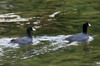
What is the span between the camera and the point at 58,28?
123ft

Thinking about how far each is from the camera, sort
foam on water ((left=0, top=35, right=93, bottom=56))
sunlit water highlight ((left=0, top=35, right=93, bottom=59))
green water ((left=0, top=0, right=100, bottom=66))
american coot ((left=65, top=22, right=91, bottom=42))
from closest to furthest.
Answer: green water ((left=0, top=0, right=100, bottom=66)) < sunlit water highlight ((left=0, top=35, right=93, bottom=59)) < foam on water ((left=0, top=35, right=93, bottom=56)) < american coot ((left=65, top=22, right=91, bottom=42))

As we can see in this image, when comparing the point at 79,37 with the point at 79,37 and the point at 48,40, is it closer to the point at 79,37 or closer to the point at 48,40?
the point at 79,37

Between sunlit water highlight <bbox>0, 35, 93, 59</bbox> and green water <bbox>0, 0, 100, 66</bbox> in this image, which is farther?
sunlit water highlight <bbox>0, 35, 93, 59</bbox>

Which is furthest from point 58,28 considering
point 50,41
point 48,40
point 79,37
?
point 50,41

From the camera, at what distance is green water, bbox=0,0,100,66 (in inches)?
1053

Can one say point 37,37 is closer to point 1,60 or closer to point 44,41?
point 44,41

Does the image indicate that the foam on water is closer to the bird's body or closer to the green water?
the bird's body

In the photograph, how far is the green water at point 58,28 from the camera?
87.7 ft

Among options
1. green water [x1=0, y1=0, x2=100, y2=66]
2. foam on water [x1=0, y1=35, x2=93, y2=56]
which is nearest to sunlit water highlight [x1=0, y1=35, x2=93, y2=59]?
foam on water [x1=0, y1=35, x2=93, y2=56]

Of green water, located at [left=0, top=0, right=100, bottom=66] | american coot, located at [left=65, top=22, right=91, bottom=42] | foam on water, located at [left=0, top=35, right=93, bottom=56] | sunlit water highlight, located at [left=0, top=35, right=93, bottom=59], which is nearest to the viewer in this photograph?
green water, located at [left=0, top=0, right=100, bottom=66]

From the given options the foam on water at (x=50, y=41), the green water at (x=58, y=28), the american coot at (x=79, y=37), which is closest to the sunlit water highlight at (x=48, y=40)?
the foam on water at (x=50, y=41)

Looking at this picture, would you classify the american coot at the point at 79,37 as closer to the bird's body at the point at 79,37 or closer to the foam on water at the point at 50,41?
the bird's body at the point at 79,37

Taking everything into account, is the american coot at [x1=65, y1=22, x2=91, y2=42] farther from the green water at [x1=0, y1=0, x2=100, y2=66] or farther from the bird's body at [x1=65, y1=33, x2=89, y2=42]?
the green water at [x1=0, y1=0, x2=100, y2=66]

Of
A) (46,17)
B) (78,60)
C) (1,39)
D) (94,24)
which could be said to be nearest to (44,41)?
(1,39)
